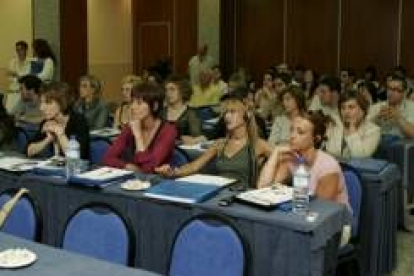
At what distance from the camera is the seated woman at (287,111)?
578 cm

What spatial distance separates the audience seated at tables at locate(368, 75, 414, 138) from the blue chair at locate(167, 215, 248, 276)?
3893 mm

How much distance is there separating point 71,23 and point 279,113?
4554 mm

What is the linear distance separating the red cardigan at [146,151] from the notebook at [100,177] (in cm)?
61

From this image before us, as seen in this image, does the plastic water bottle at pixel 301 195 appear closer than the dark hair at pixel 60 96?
Yes

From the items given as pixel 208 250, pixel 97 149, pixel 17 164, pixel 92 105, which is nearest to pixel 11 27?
pixel 92 105

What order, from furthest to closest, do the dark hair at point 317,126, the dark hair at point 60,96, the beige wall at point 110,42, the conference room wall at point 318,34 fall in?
the beige wall at point 110,42 < the conference room wall at point 318,34 < the dark hair at point 60,96 < the dark hair at point 317,126

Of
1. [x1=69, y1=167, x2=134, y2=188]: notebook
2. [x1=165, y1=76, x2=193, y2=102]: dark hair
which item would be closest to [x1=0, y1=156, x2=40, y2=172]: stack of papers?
[x1=69, y1=167, x2=134, y2=188]: notebook

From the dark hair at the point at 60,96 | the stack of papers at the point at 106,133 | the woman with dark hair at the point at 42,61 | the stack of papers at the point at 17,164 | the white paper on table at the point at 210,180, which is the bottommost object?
the white paper on table at the point at 210,180

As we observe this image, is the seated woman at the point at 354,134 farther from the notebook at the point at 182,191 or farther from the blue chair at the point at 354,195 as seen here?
the notebook at the point at 182,191

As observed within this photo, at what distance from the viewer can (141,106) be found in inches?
193

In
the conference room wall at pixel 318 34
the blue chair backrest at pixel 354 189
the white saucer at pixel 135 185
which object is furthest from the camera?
the conference room wall at pixel 318 34

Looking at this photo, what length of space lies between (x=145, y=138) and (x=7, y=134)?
4.06 feet

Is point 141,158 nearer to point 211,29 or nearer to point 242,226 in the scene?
point 242,226

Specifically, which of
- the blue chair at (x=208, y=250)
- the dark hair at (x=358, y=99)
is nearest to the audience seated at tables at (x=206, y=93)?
the dark hair at (x=358, y=99)
